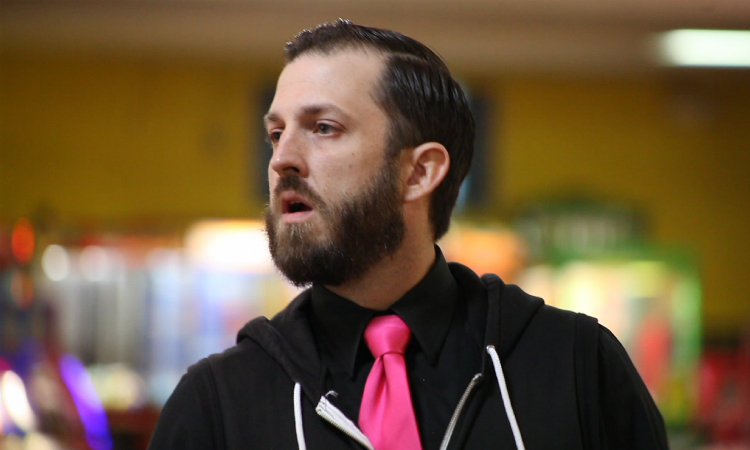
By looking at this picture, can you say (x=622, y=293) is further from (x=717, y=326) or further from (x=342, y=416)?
(x=342, y=416)

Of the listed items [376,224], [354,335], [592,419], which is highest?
[376,224]

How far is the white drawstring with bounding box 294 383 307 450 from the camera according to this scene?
1122 millimetres

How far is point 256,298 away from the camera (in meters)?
4.72

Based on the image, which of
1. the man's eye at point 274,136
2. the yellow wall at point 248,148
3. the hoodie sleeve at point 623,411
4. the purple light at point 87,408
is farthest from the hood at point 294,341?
the yellow wall at point 248,148

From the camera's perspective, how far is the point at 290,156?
3.98 feet

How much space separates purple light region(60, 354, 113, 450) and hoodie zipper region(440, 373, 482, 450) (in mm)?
2703

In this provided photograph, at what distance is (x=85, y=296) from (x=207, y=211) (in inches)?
33.1

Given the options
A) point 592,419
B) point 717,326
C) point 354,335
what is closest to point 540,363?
point 592,419

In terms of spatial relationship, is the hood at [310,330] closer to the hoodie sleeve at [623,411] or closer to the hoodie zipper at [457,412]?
the hoodie zipper at [457,412]

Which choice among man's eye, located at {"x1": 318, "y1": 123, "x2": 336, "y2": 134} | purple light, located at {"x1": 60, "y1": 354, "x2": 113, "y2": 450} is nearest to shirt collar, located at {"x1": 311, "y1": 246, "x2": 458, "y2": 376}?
man's eye, located at {"x1": 318, "y1": 123, "x2": 336, "y2": 134}

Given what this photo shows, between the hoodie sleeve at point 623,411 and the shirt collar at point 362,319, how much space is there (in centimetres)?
24

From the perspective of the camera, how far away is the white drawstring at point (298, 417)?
112 centimetres

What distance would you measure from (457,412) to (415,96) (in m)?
0.47

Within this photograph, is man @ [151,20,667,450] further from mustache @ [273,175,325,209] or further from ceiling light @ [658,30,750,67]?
ceiling light @ [658,30,750,67]
